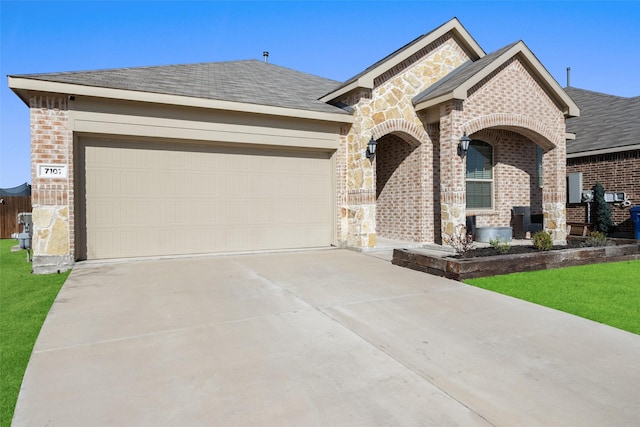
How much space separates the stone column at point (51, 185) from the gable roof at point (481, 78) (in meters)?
8.87

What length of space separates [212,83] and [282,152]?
273 cm

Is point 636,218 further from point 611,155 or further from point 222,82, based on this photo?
point 222,82

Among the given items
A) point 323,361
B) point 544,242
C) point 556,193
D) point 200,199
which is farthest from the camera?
point 556,193

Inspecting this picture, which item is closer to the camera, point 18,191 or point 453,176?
point 453,176

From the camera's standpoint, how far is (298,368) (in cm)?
335

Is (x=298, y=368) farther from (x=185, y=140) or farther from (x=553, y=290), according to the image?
(x=185, y=140)

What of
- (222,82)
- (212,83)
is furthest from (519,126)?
(212,83)

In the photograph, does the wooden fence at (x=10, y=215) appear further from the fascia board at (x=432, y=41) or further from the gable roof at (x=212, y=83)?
the fascia board at (x=432, y=41)

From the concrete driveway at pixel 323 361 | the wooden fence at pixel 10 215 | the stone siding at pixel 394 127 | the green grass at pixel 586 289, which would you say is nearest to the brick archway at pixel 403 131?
the stone siding at pixel 394 127

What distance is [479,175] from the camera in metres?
12.8

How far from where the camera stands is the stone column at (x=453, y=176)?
999cm

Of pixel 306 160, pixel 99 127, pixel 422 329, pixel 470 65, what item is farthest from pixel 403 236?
pixel 99 127

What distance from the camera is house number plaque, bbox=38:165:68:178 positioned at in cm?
777

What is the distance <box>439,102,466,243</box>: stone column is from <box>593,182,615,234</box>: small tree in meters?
6.76
